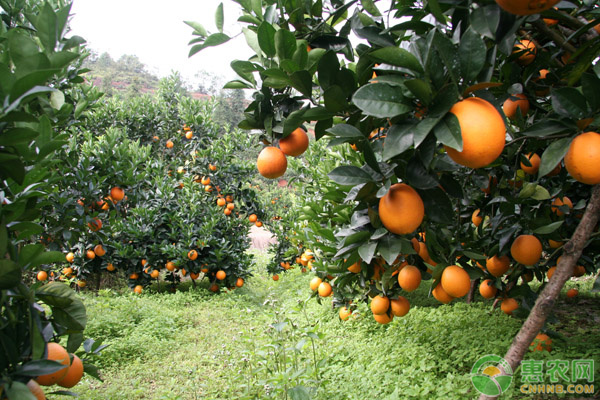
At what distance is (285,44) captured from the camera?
0.98m

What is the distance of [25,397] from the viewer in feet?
2.36

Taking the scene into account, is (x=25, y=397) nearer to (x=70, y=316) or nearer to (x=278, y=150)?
(x=70, y=316)

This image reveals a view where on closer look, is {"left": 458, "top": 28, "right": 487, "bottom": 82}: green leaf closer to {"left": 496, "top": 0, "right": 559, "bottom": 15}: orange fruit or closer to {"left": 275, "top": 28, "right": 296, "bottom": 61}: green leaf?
{"left": 496, "top": 0, "right": 559, "bottom": 15}: orange fruit

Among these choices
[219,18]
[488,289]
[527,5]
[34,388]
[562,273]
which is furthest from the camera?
[488,289]

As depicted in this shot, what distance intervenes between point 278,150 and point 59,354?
2.75 ft

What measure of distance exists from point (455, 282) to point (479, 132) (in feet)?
2.57

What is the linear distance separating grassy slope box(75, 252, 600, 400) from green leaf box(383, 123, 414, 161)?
1507 mm

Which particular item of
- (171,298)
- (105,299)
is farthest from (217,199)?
(105,299)

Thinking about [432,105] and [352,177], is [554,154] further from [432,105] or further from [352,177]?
[352,177]

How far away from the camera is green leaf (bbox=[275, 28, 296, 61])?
96cm

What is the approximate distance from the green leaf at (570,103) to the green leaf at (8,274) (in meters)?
1.30

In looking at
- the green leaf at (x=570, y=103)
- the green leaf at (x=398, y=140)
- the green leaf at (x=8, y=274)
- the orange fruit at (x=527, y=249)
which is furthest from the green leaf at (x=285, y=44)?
the orange fruit at (x=527, y=249)

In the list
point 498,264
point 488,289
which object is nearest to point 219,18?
point 498,264

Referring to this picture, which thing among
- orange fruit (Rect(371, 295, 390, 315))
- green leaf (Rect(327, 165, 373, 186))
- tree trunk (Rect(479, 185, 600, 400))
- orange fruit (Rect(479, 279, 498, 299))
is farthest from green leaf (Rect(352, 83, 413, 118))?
orange fruit (Rect(479, 279, 498, 299))
